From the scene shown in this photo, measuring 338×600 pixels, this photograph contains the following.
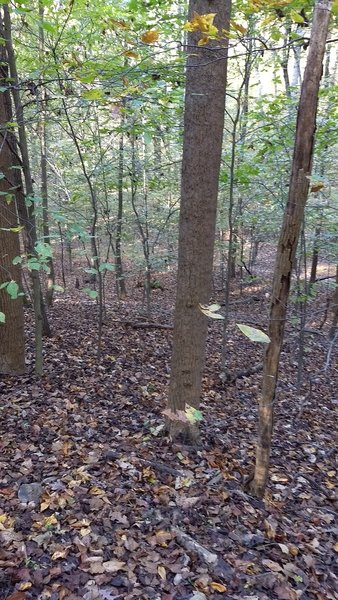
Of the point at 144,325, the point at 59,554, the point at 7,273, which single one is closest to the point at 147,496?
the point at 59,554

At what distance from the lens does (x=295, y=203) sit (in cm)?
257

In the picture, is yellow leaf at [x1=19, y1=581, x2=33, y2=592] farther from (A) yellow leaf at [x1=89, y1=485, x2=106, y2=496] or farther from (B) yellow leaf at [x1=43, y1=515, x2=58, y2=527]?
(A) yellow leaf at [x1=89, y1=485, x2=106, y2=496]

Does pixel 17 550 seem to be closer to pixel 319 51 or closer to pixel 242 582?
pixel 242 582

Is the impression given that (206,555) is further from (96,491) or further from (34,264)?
(34,264)

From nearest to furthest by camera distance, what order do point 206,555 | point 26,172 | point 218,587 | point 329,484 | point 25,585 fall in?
point 25,585, point 218,587, point 206,555, point 329,484, point 26,172

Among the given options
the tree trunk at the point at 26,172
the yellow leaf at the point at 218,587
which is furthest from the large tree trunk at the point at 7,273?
the yellow leaf at the point at 218,587

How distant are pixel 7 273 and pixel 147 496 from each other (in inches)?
125

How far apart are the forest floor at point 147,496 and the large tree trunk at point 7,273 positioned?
301 mm

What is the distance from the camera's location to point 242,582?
2.58m

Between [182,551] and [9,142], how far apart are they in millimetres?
4735

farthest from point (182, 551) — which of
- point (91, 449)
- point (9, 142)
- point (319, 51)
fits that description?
point (9, 142)

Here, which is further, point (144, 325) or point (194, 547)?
point (144, 325)

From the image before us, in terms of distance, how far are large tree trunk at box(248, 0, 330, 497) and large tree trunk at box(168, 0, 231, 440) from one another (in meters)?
0.94

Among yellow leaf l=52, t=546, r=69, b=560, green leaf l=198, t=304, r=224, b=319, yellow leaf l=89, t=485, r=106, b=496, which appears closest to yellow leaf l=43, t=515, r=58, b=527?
yellow leaf l=52, t=546, r=69, b=560
